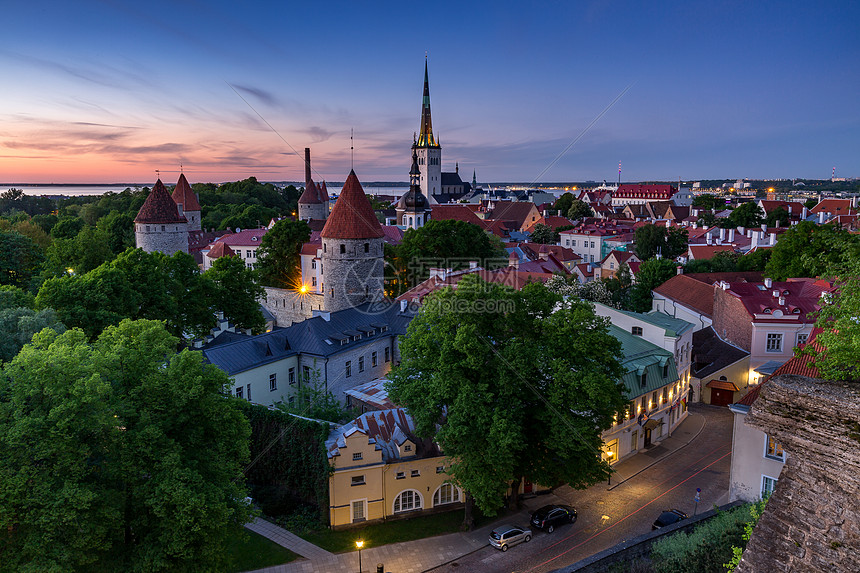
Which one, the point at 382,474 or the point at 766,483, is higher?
the point at 766,483

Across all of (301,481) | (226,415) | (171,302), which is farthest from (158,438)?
(171,302)

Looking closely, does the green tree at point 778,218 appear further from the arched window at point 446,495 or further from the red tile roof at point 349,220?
the arched window at point 446,495

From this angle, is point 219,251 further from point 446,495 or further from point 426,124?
point 426,124

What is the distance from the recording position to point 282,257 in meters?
47.4

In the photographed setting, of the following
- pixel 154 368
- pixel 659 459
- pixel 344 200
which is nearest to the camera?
pixel 154 368

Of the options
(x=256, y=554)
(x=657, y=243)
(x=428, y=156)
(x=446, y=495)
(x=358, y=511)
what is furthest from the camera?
(x=428, y=156)

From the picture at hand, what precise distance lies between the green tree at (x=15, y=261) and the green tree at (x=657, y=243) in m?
54.1

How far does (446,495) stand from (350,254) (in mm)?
18057

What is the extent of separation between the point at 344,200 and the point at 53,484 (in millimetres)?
24826

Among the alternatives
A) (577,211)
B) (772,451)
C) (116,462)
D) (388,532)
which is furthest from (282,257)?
(577,211)

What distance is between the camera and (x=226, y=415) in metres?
14.9

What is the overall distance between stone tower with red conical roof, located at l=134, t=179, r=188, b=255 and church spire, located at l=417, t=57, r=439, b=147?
7816 cm

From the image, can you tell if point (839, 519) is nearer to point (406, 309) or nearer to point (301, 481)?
point (301, 481)

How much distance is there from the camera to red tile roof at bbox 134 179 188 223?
47750 mm
